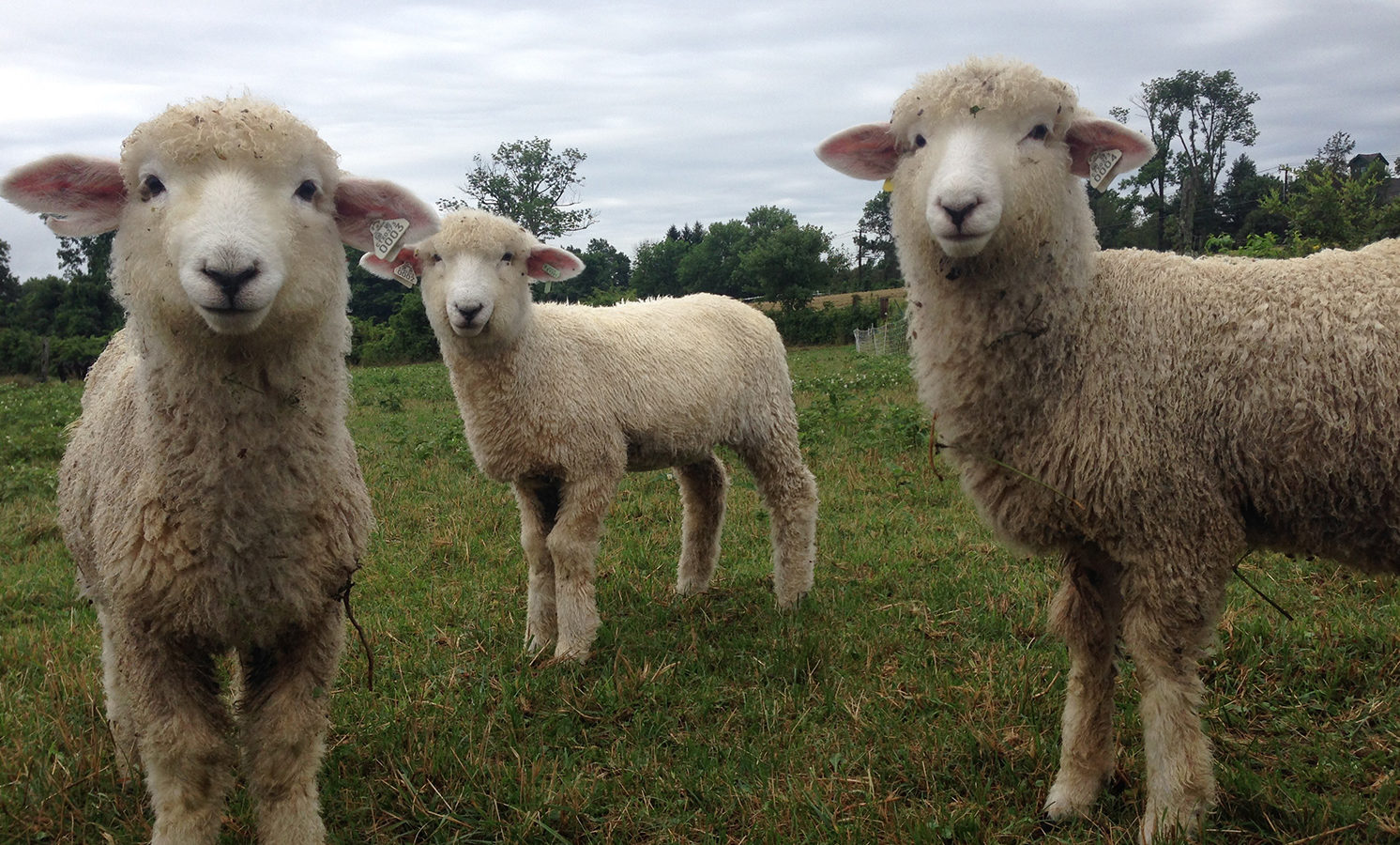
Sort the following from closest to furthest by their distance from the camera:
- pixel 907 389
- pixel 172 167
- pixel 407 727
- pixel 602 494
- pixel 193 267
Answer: pixel 193 267, pixel 172 167, pixel 407 727, pixel 602 494, pixel 907 389

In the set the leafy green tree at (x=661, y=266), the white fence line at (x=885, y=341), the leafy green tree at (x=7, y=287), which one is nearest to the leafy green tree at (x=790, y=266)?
the white fence line at (x=885, y=341)

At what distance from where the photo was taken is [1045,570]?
17.9 ft

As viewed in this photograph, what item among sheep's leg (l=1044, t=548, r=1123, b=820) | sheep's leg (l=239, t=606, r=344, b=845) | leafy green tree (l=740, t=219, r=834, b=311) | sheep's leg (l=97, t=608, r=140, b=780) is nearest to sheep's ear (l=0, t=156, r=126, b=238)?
sheep's leg (l=239, t=606, r=344, b=845)

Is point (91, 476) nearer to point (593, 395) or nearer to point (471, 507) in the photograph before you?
point (593, 395)

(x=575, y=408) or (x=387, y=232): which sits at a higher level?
(x=387, y=232)

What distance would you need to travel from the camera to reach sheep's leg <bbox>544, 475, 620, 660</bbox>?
180 inches

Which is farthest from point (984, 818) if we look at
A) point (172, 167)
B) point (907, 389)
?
point (907, 389)

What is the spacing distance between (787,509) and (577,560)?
1.75 m

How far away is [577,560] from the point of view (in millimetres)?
4633

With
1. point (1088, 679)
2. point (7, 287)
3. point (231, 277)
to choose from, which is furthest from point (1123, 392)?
point (7, 287)

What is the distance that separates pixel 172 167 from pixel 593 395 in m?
2.80

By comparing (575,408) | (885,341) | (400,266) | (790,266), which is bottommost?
(885,341)

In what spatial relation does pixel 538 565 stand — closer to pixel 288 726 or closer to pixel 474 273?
pixel 474 273

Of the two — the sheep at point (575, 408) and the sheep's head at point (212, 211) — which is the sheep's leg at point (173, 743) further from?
the sheep at point (575, 408)
